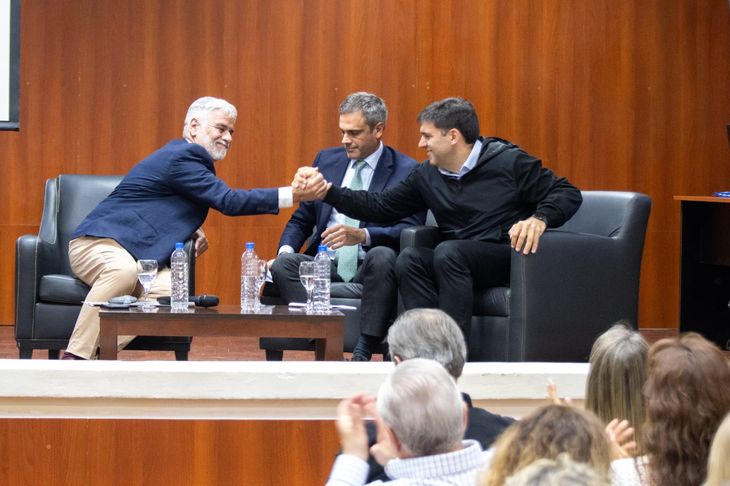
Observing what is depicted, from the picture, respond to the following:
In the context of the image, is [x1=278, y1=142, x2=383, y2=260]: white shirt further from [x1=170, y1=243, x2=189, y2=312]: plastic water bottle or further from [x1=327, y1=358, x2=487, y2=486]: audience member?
[x1=327, y1=358, x2=487, y2=486]: audience member

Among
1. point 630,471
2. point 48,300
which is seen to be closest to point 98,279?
point 48,300

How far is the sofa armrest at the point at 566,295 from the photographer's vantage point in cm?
395

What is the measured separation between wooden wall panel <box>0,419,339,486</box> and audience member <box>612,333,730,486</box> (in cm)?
124

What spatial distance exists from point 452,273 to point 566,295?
0.40 metres

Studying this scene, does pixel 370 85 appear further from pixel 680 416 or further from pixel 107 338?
pixel 680 416

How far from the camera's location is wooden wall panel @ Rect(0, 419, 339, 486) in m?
2.95

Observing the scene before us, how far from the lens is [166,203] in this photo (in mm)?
4492

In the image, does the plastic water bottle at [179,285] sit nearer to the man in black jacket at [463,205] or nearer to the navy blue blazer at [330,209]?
the man in black jacket at [463,205]

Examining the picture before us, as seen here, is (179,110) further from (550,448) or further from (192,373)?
(550,448)

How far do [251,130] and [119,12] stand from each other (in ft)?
3.05

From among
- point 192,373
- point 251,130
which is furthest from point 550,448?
point 251,130

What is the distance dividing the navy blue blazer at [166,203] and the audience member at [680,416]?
267cm

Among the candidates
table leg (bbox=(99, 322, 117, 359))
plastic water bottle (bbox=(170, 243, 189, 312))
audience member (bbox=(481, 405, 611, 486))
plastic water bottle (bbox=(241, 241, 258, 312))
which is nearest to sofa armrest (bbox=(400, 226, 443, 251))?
plastic water bottle (bbox=(241, 241, 258, 312))

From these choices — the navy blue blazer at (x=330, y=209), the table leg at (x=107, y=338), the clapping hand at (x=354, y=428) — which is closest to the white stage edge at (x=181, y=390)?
the table leg at (x=107, y=338)
